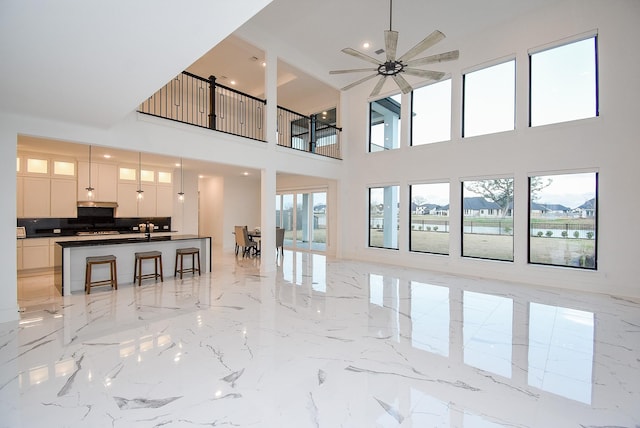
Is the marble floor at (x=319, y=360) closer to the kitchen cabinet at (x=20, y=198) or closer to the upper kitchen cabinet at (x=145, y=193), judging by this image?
the kitchen cabinet at (x=20, y=198)

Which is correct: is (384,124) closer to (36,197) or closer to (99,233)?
(99,233)

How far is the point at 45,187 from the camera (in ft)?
21.1

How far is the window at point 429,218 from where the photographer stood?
7133mm

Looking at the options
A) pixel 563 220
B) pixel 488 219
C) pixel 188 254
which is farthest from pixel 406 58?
pixel 188 254

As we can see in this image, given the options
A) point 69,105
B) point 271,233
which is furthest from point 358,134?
point 69,105

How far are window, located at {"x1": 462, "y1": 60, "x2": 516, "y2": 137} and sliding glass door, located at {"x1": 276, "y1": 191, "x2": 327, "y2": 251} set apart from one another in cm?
483

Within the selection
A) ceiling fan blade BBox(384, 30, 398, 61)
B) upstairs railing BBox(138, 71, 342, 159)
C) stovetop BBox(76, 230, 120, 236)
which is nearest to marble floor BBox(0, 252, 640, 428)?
stovetop BBox(76, 230, 120, 236)

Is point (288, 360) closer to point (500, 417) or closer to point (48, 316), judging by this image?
point (500, 417)

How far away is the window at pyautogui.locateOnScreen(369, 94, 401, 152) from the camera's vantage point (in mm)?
8039

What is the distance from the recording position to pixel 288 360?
106 inches

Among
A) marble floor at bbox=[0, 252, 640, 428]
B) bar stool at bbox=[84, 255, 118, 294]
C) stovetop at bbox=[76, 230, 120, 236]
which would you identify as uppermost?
stovetop at bbox=[76, 230, 120, 236]

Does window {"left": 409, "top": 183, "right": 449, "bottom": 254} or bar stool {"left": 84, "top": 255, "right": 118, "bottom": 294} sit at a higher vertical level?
window {"left": 409, "top": 183, "right": 449, "bottom": 254}

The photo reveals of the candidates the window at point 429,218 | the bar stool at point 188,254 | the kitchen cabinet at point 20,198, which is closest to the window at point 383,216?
the window at point 429,218

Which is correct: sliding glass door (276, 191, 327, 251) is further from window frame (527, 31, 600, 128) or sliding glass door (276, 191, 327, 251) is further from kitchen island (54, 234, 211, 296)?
window frame (527, 31, 600, 128)
